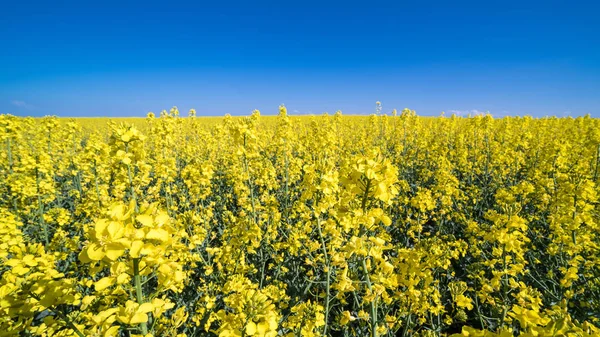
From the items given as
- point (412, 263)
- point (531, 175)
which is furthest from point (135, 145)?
point (531, 175)

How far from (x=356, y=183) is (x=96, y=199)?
4.97m

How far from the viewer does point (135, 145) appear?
3014 millimetres

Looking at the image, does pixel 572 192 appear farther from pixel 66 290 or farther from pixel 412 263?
pixel 66 290

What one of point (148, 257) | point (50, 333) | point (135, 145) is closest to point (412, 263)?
point (148, 257)

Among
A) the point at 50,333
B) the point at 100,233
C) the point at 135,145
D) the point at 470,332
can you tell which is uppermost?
the point at 135,145

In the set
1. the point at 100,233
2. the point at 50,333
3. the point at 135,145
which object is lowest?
the point at 50,333

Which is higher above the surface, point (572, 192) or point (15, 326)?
point (572, 192)

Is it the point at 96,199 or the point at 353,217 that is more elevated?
the point at 353,217

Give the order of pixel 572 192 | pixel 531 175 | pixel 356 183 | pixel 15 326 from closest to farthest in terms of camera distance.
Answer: pixel 15 326 → pixel 356 183 → pixel 572 192 → pixel 531 175

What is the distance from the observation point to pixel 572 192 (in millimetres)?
3842

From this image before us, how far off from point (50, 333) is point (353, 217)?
224cm

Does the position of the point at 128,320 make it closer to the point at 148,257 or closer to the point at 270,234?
the point at 148,257

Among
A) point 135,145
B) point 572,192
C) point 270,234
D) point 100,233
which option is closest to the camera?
point 100,233

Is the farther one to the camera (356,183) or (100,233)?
(356,183)
